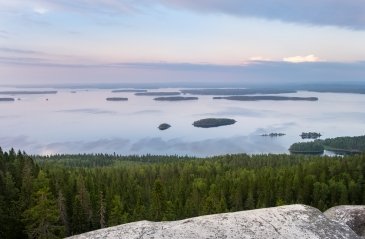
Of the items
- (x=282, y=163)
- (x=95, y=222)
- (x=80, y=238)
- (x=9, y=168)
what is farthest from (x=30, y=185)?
(x=282, y=163)

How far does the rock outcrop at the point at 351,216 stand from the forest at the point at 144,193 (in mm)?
34925

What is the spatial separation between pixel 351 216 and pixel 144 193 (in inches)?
3399

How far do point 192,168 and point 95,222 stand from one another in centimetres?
8017

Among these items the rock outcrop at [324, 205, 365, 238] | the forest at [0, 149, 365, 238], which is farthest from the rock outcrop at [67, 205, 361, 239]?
A: the forest at [0, 149, 365, 238]

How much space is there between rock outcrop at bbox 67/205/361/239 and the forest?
30.8 meters

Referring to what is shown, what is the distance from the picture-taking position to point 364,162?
130 m

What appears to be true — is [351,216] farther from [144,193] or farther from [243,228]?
[144,193]

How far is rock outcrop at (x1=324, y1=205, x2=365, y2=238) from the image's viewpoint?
28703 mm

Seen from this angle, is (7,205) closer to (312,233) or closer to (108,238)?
(108,238)

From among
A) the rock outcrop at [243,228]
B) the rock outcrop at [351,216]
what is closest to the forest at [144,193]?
the rock outcrop at [243,228]

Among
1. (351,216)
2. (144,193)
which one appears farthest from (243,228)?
(144,193)

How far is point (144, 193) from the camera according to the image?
111 m

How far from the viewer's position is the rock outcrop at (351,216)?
28703 mm

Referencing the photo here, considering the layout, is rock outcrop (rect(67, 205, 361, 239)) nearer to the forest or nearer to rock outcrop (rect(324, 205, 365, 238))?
rock outcrop (rect(324, 205, 365, 238))
